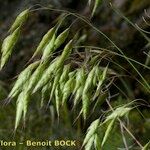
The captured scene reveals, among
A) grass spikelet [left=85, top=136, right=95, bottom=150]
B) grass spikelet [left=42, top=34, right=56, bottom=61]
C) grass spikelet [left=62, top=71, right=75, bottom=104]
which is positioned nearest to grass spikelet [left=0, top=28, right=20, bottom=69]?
grass spikelet [left=42, top=34, right=56, bottom=61]

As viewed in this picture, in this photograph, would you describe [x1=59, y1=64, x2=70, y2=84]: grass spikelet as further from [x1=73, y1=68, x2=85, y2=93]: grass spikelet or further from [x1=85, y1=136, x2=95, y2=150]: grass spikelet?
[x1=85, y1=136, x2=95, y2=150]: grass spikelet

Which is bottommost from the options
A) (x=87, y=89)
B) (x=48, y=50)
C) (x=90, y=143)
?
(x=90, y=143)

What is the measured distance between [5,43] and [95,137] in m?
0.40

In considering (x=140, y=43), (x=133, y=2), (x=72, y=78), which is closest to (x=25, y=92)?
A: (x=72, y=78)

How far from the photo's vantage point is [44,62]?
5.21 feet

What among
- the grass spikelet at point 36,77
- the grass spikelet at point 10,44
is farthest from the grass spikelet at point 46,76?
the grass spikelet at point 10,44

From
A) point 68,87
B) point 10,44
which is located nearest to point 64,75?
point 68,87

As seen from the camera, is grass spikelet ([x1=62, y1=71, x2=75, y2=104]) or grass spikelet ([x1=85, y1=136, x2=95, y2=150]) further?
grass spikelet ([x1=62, y1=71, x2=75, y2=104])

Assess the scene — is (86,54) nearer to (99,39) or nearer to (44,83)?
(44,83)

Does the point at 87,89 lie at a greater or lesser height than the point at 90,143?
greater

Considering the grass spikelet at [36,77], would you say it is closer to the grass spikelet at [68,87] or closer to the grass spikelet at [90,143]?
the grass spikelet at [68,87]

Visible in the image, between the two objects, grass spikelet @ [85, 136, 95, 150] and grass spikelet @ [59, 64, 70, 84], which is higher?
grass spikelet @ [59, 64, 70, 84]

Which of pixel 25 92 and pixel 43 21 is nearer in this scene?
pixel 25 92

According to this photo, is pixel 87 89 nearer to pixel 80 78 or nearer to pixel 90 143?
pixel 80 78
